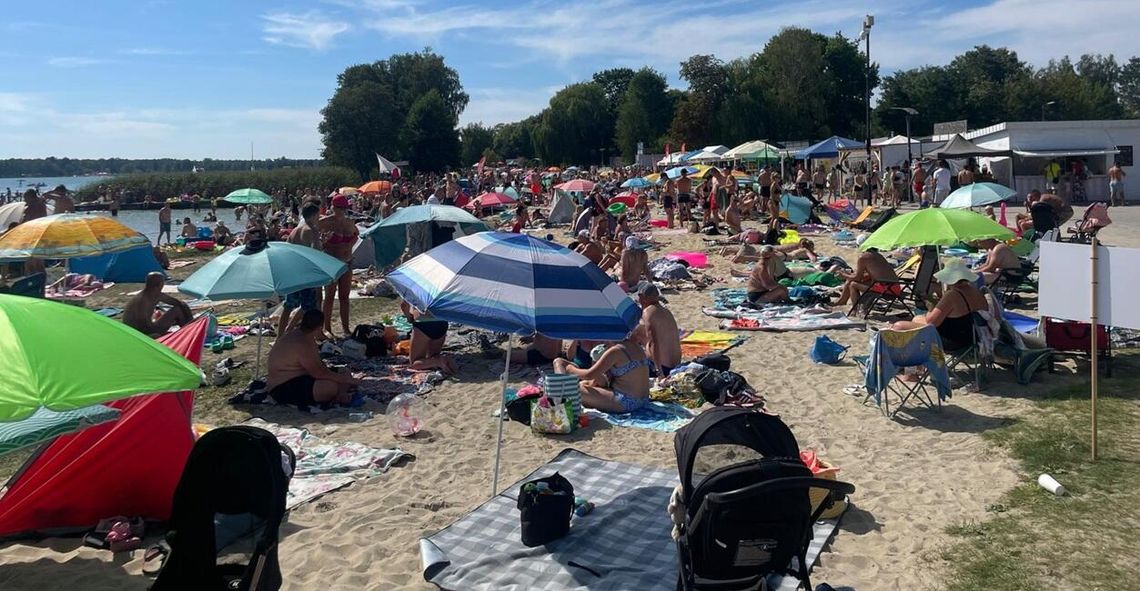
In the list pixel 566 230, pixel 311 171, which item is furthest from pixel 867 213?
pixel 311 171

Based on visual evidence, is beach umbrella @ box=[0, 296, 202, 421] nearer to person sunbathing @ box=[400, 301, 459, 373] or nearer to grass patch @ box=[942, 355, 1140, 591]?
grass patch @ box=[942, 355, 1140, 591]

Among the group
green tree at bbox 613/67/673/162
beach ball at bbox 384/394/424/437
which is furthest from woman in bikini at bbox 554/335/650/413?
green tree at bbox 613/67/673/162

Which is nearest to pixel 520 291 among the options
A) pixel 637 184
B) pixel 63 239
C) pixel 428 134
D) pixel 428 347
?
pixel 428 347

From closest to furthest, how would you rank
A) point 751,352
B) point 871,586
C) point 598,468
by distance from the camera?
1. point 871,586
2. point 598,468
3. point 751,352

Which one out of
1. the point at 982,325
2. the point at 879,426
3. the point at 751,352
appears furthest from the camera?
the point at 751,352

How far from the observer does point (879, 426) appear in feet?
20.6

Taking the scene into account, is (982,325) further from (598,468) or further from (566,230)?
(566,230)

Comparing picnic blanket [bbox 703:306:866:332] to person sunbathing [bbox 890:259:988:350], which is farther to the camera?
picnic blanket [bbox 703:306:866:332]

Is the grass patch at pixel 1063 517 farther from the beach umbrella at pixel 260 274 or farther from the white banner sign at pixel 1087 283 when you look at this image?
the beach umbrella at pixel 260 274

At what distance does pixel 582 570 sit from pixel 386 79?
7308cm

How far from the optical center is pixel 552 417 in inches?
247

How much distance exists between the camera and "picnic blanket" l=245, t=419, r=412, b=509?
209 inches

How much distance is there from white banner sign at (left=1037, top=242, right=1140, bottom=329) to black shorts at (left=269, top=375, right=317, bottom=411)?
5.64 m

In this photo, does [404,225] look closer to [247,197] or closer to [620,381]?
[620,381]
